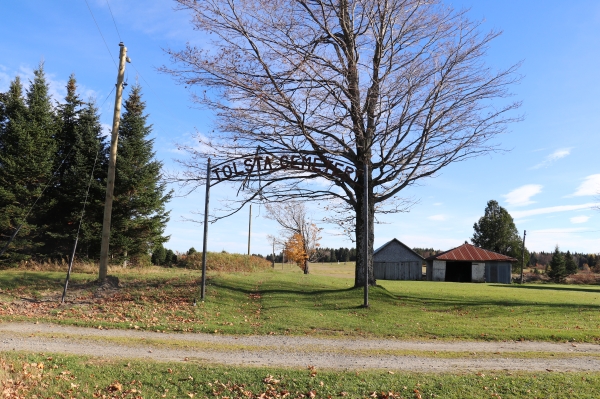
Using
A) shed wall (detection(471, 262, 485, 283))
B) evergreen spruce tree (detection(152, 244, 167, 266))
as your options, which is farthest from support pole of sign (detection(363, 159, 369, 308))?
shed wall (detection(471, 262, 485, 283))

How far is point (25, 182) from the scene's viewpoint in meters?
22.0

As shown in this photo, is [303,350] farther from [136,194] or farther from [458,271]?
[458,271]

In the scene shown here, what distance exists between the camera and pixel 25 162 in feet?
71.2

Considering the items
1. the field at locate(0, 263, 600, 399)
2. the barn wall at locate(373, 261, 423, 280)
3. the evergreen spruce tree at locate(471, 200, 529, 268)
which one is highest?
the evergreen spruce tree at locate(471, 200, 529, 268)

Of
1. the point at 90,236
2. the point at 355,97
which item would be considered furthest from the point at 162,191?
the point at 355,97

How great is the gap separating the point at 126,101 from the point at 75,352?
835 inches

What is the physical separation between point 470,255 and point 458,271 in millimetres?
2048

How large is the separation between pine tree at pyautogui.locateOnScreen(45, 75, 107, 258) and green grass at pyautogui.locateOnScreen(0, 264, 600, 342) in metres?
6.92

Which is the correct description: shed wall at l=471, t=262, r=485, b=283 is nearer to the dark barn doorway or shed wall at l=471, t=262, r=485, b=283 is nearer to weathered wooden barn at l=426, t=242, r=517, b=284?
weathered wooden barn at l=426, t=242, r=517, b=284

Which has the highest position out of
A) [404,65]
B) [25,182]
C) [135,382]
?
[404,65]

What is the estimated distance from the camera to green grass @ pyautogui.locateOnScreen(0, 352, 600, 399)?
6152mm

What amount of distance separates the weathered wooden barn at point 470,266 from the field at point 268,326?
28.2 metres

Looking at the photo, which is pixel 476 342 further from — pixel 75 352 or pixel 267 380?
pixel 75 352

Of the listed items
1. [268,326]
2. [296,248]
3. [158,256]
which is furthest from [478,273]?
[268,326]
